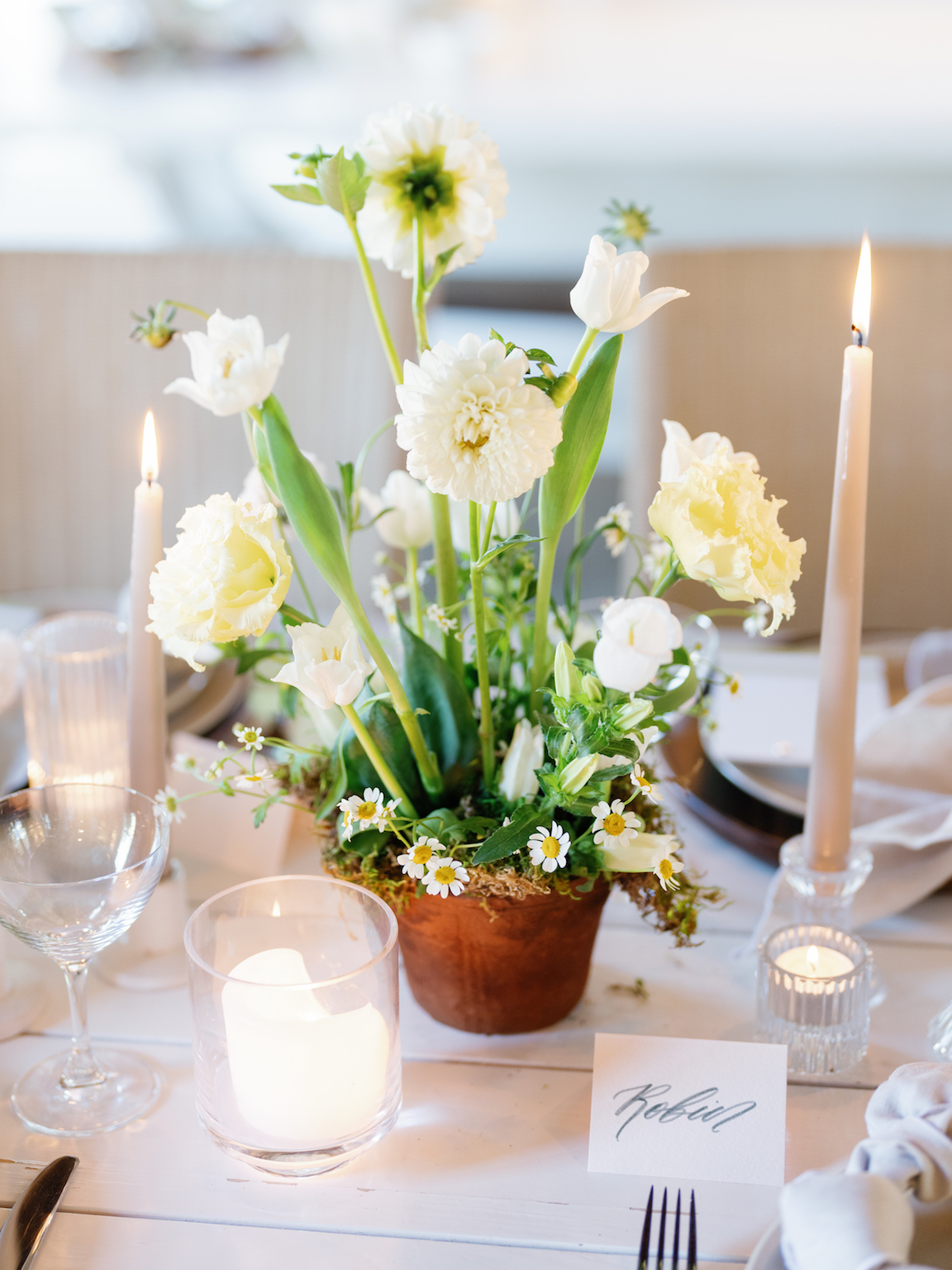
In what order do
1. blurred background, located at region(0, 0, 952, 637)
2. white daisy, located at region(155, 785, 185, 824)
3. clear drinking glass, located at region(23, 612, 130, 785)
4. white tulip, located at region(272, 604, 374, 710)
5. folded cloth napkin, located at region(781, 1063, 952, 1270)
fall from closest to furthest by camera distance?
folded cloth napkin, located at region(781, 1063, 952, 1270), white tulip, located at region(272, 604, 374, 710), white daisy, located at region(155, 785, 185, 824), clear drinking glass, located at region(23, 612, 130, 785), blurred background, located at region(0, 0, 952, 637)

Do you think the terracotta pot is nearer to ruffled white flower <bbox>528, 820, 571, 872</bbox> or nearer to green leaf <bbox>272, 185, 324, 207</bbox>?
ruffled white flower <bbox>528, 820, 571, 872</bbox>

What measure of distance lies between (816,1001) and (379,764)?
27 cm

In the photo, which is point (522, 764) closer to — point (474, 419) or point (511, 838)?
point (511, 838)

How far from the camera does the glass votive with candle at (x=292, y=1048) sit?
559mm

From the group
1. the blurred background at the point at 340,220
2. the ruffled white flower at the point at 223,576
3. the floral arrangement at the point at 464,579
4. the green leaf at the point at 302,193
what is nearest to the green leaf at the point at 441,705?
the floral arrangement at the point at 464,579

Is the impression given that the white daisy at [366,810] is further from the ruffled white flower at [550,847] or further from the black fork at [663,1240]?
the black fork at [663,1240]

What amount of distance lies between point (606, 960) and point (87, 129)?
10.6ft

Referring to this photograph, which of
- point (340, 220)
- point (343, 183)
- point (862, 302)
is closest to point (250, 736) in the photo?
point (343, 183)

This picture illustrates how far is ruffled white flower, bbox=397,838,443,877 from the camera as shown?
0.57 m

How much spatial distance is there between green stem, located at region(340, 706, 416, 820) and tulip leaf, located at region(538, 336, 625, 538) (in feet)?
0.43

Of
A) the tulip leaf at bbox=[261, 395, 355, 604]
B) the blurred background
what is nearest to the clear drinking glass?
the tulip leaf at bbox=[261, 395, 355, 604]

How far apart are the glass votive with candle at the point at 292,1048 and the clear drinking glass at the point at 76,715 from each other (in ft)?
0.76

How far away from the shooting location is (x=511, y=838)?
571 mm

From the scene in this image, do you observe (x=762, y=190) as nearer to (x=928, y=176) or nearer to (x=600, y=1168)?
(x=928, y=176)
